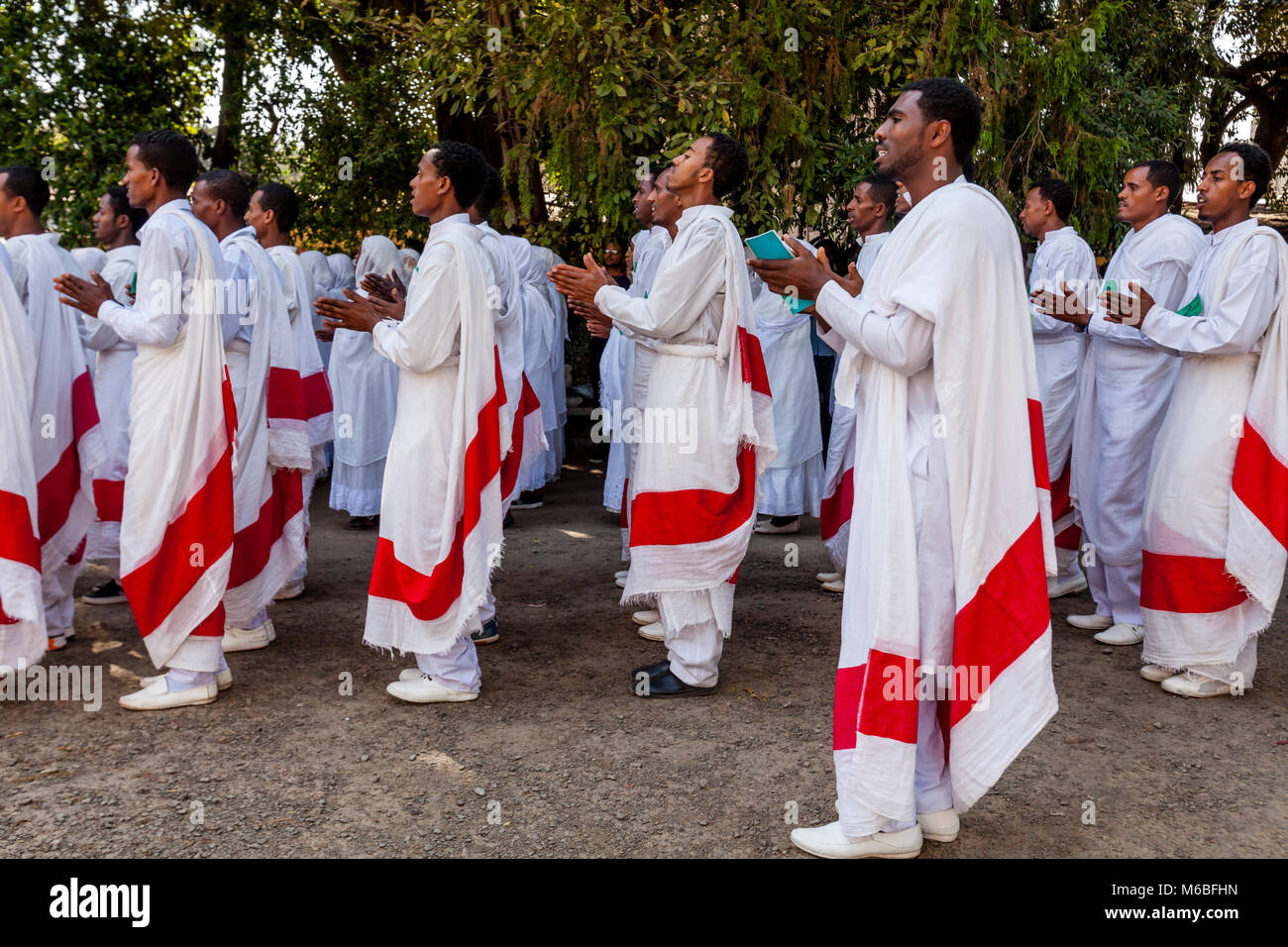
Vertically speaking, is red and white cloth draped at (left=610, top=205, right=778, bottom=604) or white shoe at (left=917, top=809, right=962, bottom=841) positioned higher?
red and white cloth draped at (left=610, top=205, right=778, bottom=604)

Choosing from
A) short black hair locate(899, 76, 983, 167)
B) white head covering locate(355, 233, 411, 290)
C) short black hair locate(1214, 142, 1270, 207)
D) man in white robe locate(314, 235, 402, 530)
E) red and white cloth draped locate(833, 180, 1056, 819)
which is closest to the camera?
red and white cloth draped locate(833, 180, 1056, 819)

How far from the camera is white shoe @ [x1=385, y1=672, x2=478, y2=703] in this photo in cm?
429

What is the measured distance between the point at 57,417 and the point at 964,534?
3881mm

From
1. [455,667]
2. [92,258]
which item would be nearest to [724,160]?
[455,667]

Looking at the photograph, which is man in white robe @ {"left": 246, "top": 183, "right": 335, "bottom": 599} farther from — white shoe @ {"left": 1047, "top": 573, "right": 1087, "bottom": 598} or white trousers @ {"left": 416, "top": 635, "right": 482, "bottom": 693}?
A: white shoe @ {"left": 1047, "top": 573, "right": 1087, "bottom": 598}

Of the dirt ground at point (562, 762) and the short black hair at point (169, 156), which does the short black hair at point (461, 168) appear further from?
the dirt ground at point (562, 762)

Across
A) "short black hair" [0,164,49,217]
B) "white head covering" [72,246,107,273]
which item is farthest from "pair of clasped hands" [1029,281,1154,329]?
"white head covering" [72,246,107,273]

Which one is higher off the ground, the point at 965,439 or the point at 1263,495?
the point at 965,439

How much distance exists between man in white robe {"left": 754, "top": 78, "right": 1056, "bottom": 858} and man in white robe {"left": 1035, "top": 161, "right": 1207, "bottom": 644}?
2393 mm

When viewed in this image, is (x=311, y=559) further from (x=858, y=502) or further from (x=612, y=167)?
(x=858, y=502)

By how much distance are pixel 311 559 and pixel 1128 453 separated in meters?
4.36

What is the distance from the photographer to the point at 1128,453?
5.22 m

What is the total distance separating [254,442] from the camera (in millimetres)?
4809

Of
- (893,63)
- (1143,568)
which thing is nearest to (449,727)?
(1143,568)
